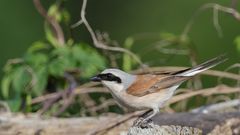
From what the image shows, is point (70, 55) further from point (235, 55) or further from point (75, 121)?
point (235, 55)

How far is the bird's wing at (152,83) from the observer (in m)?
4.03

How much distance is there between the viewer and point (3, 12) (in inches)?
261

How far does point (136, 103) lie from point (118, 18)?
9.03ft

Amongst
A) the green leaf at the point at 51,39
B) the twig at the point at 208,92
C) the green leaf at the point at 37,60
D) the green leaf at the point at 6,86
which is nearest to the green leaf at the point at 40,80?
the green leaf at the point at 37,60

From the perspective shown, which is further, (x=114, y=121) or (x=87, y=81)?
(x=87, y=81)

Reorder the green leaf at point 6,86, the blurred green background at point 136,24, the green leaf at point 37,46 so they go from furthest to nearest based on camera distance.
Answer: the blurred green background at point 136,24 → the green leaf at point 37,46 → the green leaf at point 6,86

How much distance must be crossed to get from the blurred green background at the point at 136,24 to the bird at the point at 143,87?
Result: 1.47 meters

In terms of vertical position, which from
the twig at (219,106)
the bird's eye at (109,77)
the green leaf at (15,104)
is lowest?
the twig at (219,106)

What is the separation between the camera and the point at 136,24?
259 inches

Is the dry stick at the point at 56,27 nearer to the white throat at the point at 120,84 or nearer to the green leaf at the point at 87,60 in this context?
the green leaf at the point at 87,60

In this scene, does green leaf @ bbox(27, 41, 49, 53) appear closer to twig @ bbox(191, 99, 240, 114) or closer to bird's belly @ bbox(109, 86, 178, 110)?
twig @ bbox(191, 99, 240, 114)

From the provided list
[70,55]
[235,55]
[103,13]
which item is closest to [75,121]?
[70,55]

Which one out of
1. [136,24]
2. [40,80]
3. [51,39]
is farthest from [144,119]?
[136,24]

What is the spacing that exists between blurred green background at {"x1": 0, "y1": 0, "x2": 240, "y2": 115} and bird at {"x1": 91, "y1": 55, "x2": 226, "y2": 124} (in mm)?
1470
